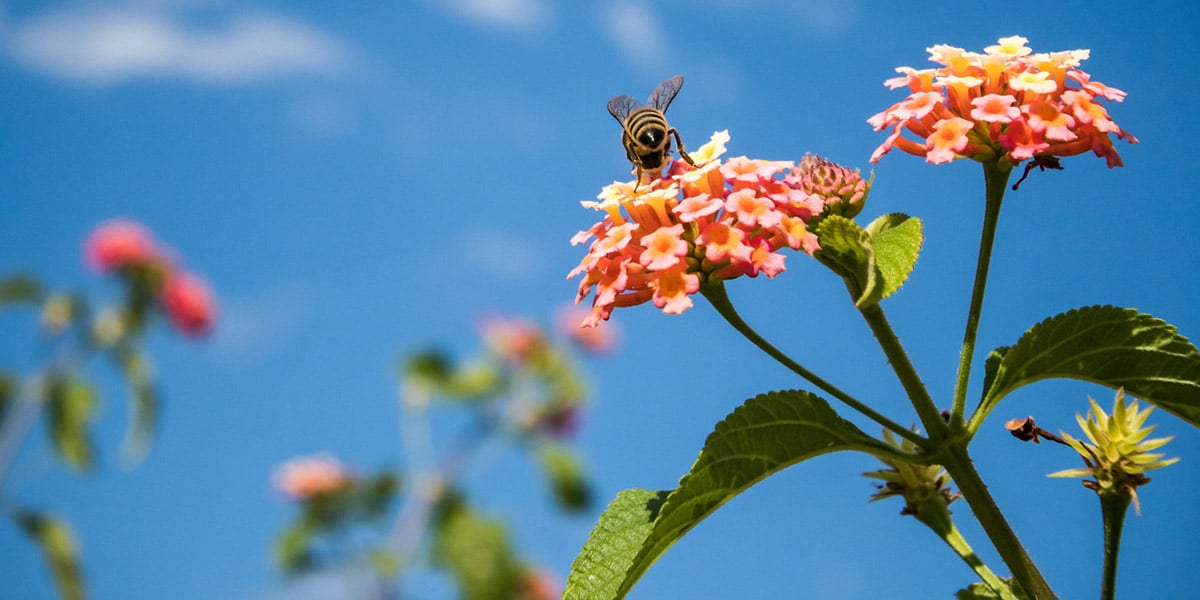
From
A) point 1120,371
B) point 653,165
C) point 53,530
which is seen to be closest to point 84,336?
point 53,530

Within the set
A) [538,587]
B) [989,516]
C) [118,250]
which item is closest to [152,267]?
[118,250]

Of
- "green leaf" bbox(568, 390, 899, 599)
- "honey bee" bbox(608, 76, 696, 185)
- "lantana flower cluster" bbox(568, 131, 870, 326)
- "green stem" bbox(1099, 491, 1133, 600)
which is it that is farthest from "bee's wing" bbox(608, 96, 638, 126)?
"green stem" bbox(1099, 491, 1133, 600)

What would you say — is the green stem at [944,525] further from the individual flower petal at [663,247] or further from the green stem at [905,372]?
the individual flower petal at [663,247]

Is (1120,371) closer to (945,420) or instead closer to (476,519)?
(945,420)

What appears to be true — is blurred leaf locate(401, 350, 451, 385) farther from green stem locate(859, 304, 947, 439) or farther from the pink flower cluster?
green stem locate(859, 304, 947, 439)

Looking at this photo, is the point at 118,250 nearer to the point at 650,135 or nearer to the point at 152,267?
the point at 152,267

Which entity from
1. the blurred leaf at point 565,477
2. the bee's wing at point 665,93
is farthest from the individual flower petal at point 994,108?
the blurred leaf at point 565,477
